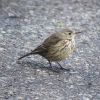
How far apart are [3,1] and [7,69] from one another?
15.9ft

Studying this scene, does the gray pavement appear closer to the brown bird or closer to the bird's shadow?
the bird's shadow

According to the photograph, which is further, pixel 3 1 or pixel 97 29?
pixel 3 1

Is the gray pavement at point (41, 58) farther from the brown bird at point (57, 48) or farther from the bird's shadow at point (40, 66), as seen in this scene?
the brown bird at point (57, 48)

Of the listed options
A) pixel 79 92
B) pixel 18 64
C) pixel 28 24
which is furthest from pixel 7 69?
pixel 28 24

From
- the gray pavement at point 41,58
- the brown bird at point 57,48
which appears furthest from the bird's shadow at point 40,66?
the brown bird at point 57,48

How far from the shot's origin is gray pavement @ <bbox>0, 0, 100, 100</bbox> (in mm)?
7883

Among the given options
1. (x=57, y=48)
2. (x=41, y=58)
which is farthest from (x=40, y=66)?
(x=57, y=48)

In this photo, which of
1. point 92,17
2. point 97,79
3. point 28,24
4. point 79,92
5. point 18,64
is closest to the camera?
point 79,92

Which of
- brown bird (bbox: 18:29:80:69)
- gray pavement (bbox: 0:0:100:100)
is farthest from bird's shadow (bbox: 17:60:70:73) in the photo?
brown bird (bbox: 18:29:80:69)

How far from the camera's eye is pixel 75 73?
28.7 ft

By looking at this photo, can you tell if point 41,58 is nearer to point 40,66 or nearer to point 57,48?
point 40,66

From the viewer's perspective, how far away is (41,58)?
31.2ft

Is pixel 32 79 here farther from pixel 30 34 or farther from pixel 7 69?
pixel 30 34

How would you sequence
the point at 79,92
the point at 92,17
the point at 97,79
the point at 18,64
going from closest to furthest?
1. the point at 79,92
2. the point at 97,79
3. the point at 18,64
4. the point at 92,17
